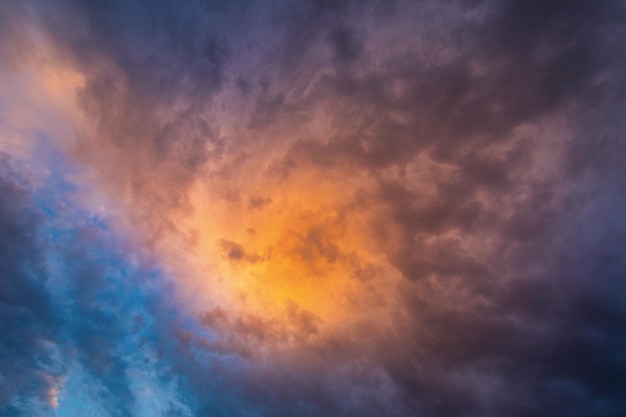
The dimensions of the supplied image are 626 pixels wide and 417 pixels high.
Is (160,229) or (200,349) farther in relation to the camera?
(200,349)

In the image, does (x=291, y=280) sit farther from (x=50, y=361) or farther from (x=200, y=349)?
(x=50, y=361)

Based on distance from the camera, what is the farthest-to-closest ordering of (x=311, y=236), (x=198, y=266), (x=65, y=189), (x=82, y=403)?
(x=82, y=403) < (x=198, y=266) < (x=65, y=189) < (x=311, y=236)

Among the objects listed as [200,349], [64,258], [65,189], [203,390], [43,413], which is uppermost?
[65,189]

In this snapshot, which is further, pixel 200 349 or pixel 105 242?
pixel 200 349

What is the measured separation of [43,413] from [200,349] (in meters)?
18.9

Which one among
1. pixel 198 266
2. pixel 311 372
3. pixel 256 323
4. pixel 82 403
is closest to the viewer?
pixel 198 266

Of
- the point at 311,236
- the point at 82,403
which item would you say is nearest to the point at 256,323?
the point at 311,236

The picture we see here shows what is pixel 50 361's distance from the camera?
2261 cm

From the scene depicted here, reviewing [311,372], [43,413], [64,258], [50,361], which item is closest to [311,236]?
[311,372]

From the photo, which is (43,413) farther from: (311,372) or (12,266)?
(311,372)

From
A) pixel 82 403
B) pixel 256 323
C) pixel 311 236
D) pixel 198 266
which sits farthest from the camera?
pixel 82 403

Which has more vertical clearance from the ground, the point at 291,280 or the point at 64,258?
the point at 64,258

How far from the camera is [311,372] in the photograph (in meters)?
20.8

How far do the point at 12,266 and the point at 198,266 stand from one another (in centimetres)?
1196
